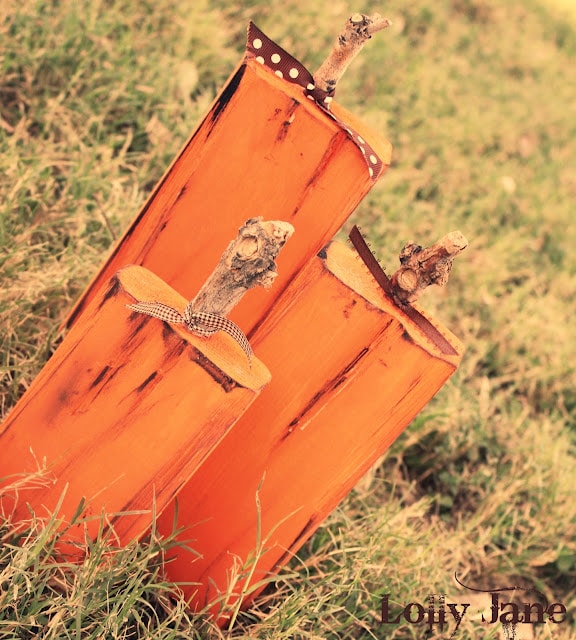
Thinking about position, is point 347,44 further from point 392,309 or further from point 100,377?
point 100,377

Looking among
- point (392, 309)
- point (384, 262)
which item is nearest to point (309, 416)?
point (392, 309)

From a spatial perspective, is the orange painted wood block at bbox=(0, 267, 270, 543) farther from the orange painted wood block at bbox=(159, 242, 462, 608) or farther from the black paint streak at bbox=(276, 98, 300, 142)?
the black paint streak at bbox=(276, 98, 300, 142)

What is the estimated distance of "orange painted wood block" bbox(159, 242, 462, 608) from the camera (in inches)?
56.0

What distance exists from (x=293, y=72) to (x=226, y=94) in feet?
0.47

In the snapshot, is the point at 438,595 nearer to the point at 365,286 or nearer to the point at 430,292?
the point at 365,286

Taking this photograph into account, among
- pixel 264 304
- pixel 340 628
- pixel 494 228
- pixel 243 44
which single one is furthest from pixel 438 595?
pixel 243 44

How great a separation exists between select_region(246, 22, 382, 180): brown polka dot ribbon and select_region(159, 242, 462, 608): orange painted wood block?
0.20 meters

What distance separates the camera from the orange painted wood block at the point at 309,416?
56.0 inches

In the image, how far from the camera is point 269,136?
5.03ft

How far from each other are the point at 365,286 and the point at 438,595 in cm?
84

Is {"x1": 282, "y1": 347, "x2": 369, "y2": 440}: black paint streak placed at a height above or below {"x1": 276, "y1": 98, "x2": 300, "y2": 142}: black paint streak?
below

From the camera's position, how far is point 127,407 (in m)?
1.30

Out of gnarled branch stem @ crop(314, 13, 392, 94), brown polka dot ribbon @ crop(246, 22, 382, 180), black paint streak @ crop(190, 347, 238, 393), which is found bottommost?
black paint streak @ crop(190, 347, 238, 393)

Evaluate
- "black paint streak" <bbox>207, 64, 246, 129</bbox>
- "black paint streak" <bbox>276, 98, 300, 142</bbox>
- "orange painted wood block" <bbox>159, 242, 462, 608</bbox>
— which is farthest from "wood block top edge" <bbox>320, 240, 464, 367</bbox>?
"black paint streak" <bbox>207, 64, 246, 129</bbox>
